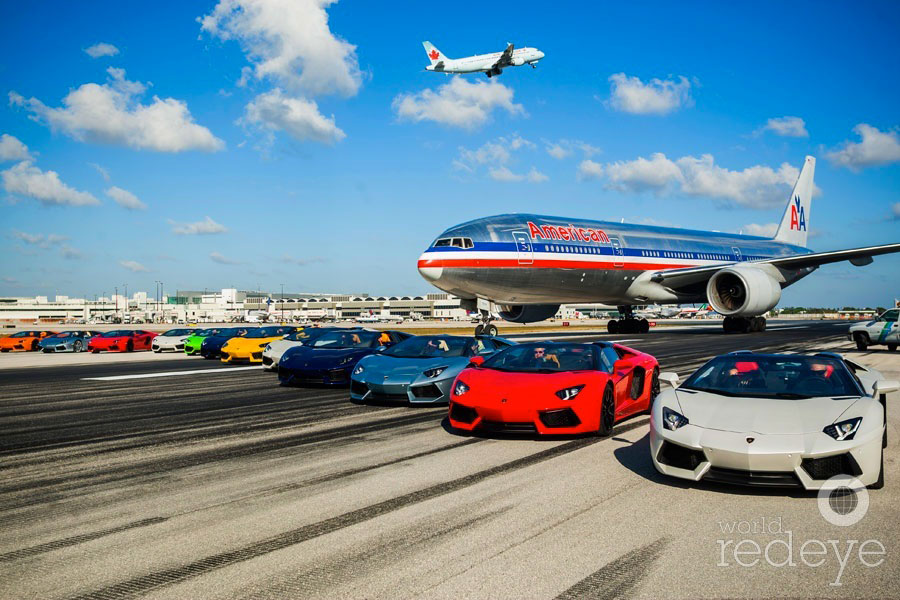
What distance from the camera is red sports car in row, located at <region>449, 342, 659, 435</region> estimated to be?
335 inches

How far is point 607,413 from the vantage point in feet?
29.7

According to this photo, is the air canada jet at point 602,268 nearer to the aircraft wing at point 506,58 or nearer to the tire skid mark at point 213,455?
the tire skid mark at point 213,455

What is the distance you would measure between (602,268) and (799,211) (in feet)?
82.2

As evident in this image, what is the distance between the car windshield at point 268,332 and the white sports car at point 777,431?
1860cm

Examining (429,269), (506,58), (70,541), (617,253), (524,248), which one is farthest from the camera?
(506,58)

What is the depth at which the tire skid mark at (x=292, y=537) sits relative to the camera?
4102 millimetres

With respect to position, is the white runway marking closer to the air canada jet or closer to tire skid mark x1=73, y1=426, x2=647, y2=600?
the air canada jet

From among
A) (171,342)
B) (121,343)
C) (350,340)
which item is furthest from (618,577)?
(121,343)

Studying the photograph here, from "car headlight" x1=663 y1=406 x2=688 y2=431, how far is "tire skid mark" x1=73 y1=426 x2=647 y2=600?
1.62 metres

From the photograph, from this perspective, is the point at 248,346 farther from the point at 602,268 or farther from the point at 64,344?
the point at 64,344

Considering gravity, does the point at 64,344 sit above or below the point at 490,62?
below

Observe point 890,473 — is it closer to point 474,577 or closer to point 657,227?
point 474,577

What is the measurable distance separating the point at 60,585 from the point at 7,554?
0.91 meters

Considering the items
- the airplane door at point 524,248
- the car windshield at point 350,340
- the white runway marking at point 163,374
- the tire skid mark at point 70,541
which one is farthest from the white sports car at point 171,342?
the tire skid mark at point 70,541
